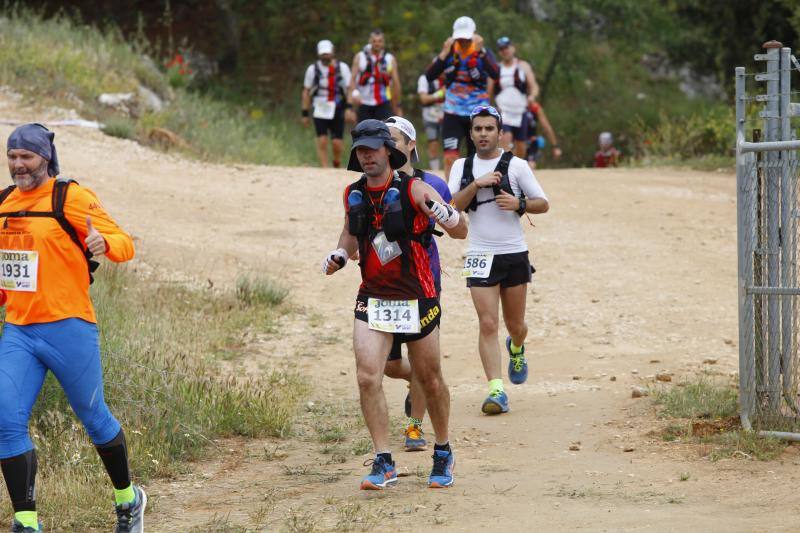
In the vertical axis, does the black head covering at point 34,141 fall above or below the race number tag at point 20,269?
above

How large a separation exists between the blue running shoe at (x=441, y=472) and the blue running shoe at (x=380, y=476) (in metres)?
0.23

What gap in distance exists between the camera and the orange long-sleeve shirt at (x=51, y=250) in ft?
18.8

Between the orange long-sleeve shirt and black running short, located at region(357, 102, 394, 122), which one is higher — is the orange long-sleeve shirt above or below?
below

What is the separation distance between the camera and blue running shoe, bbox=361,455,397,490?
264 inches

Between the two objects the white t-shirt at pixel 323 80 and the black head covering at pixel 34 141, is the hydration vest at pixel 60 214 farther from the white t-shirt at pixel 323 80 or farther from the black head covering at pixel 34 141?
the white t-shirt at pixel 323 80

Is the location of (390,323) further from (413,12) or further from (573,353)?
(413,12)

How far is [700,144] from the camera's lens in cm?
2252

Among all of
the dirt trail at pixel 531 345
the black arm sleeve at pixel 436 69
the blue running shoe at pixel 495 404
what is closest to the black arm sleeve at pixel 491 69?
the black arm sleeve at pixel 436 69

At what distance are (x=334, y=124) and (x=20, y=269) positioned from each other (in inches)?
521

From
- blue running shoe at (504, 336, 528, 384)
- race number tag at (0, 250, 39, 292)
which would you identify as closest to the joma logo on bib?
race number tag at (0, 250, 39, 292)

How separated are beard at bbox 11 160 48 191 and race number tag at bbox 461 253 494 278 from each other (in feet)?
11.6

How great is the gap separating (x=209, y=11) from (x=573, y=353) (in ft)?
68.1

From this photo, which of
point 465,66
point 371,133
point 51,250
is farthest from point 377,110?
point 51,250

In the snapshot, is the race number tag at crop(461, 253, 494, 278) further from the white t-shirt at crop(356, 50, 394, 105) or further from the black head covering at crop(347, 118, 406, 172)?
the white t-shirt at crop(356, 50, 394, 105)
